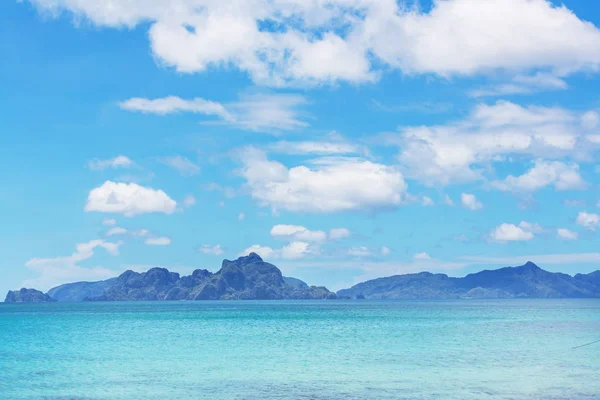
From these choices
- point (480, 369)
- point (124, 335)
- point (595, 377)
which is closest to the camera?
point (595, 377)

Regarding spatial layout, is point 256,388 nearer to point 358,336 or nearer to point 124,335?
point 358,336

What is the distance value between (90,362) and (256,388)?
2486 cm

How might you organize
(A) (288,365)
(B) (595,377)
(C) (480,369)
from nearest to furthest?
1. (B) (595,377)
2. (C) (480,369)
3. (A) (288,365)

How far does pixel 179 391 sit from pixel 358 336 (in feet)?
175

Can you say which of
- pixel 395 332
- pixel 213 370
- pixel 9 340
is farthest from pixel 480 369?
pixel 9 340

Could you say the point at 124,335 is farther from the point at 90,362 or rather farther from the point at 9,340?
the point at 90,362

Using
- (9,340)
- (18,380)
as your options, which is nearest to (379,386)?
(18,380)

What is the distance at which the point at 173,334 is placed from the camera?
107 m

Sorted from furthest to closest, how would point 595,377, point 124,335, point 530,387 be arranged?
point 124,335
point 595,377
point 530,387

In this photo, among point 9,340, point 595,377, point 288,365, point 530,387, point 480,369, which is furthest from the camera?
point 9,340

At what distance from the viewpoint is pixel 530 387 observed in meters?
48.3

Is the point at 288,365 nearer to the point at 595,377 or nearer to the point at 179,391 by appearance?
the point at 179,391

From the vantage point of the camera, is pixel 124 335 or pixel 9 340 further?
pixel 124 335

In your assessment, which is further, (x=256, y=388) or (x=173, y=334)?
(x=173, y=334)
